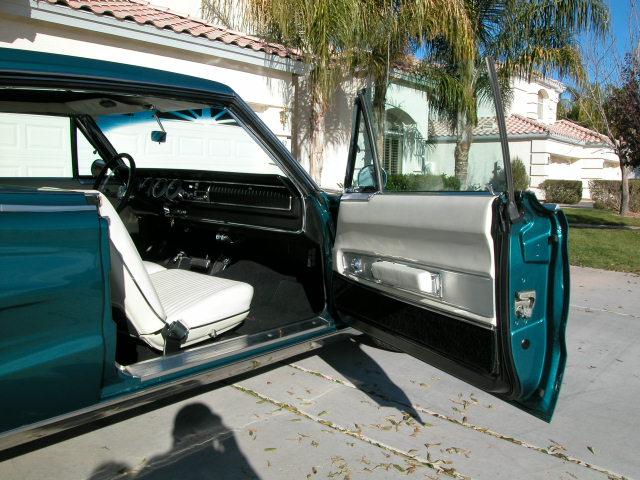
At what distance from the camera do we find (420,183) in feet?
9.72

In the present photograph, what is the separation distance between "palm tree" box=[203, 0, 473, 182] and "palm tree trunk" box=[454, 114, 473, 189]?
5624 millimetres

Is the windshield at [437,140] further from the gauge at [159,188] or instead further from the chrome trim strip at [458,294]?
the gauge at [159,188]

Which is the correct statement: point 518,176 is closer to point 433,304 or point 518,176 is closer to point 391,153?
point 433,304

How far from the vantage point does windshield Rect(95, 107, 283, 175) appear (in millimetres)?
3861

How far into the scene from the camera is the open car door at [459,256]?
238 cm

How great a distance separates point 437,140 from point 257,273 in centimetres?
167

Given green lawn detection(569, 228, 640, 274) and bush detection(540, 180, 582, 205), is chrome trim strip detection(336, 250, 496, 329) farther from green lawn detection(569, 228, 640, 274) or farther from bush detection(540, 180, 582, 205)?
bush detection(540, 180, 582, 205)

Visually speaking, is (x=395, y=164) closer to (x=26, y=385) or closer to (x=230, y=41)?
(x=26, y=385)

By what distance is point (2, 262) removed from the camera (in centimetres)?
199

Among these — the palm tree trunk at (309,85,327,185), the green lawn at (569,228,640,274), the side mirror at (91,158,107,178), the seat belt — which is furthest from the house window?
the palm tree trunk at (309,85,327,185)

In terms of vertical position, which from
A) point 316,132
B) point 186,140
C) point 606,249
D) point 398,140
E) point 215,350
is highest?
point 316,132

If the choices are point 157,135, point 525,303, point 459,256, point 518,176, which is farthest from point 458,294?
point 157,135

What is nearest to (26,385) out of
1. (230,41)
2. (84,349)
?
(84,349)

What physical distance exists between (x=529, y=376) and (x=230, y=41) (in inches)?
307
